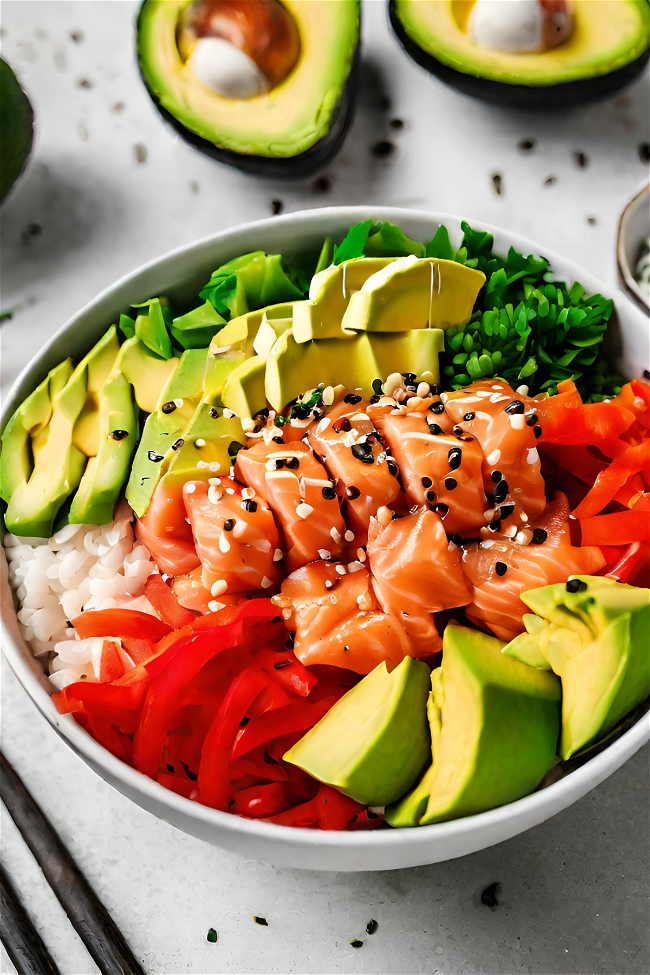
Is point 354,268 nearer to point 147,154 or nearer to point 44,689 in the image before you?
point 44,689

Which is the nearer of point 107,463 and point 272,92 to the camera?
point 107,463

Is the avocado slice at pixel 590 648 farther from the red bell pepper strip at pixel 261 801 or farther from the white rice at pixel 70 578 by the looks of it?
the white rice at pixel 70 578

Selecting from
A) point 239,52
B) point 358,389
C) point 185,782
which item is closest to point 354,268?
point 358,389

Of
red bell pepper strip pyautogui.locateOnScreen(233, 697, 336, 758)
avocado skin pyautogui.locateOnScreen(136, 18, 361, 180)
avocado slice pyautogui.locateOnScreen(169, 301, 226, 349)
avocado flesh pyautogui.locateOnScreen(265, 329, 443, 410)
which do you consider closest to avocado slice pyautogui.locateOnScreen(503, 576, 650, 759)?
red bell pepper strip pyautogui.locateOnScreen(233, 697, 336, 758)

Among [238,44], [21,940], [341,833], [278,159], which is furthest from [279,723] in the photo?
[238,44]

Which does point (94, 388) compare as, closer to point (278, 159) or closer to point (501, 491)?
point (278, 159)
